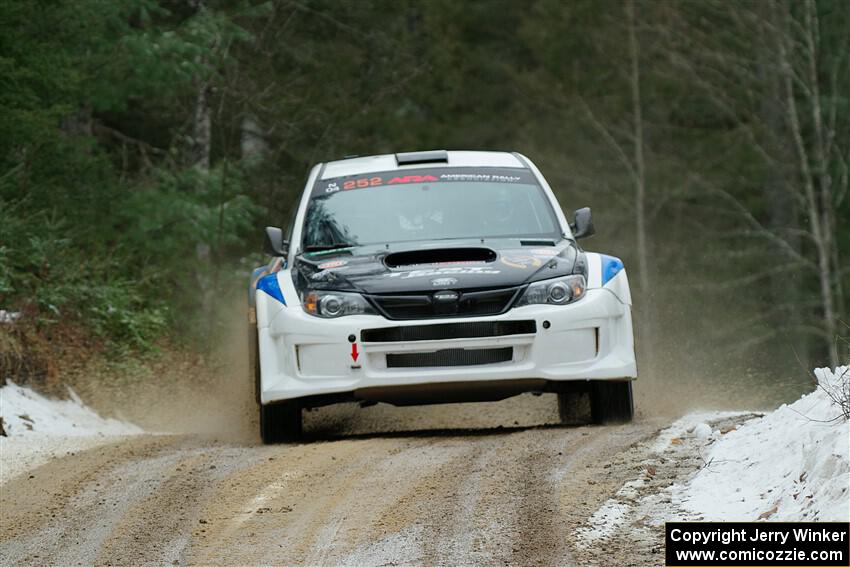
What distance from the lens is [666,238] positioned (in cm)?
3372

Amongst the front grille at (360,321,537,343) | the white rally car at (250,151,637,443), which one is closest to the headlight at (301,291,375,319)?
the white rally car at (250,151,637,443)

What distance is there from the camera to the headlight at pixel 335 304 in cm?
895

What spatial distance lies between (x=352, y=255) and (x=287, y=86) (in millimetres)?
13018

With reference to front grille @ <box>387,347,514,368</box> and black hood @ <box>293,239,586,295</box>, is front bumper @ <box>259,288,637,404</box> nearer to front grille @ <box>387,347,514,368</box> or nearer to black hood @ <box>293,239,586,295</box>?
front grille @ <box>387,347,514,368</box>

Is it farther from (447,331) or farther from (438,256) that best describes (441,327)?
(438,256)

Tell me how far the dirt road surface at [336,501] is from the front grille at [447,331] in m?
0.63

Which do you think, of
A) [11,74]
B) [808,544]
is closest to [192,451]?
[808,544]

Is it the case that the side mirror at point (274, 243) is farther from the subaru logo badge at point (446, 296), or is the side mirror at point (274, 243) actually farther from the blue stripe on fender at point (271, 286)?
the subaru logo badge at point (446, 296)

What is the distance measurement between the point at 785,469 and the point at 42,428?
292 inches

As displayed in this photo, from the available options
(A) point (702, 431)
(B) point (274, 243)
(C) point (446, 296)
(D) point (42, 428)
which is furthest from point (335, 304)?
(D) point (42, 428)

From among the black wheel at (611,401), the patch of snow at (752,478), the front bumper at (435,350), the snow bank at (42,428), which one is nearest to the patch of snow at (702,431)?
the patch of snow at (752,478)

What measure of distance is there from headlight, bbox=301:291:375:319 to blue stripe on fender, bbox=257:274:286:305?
0.23 metres

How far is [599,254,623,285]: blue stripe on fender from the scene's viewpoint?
9320 mm

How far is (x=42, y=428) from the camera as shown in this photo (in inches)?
471
